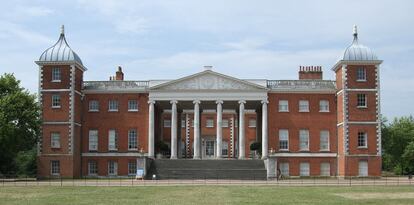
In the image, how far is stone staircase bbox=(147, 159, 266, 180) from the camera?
201ft

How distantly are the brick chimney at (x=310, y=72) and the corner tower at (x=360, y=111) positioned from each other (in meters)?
8.26

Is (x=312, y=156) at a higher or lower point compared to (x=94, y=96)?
lower

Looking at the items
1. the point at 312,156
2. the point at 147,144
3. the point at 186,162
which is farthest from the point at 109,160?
the point at 312,156

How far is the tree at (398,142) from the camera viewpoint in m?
83.3

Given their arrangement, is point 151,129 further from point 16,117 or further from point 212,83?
point 16,117

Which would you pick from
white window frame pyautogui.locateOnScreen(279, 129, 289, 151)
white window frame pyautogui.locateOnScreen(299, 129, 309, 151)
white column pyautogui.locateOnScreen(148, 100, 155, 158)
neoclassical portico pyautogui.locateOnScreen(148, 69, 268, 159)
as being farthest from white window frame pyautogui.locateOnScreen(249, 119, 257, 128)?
white column pyautogui.locateOnScreen(148, 100, 155, 158)

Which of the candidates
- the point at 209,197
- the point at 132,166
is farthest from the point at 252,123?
the point at 209,197

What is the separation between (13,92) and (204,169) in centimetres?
1928

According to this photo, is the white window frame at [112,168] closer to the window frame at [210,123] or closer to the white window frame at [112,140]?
the white window frame at [112,140]

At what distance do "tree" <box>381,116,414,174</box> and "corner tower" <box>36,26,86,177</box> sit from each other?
134ft

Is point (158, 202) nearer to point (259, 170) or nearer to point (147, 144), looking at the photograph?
point (259, 170)

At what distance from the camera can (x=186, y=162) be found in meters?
64.2

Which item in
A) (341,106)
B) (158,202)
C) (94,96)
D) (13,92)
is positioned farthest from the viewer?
(94,96)

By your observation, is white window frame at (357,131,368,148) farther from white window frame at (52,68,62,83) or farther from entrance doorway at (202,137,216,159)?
white window frame at (52,68,62,83)
